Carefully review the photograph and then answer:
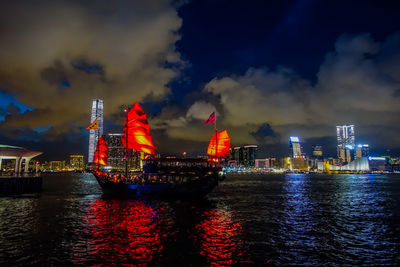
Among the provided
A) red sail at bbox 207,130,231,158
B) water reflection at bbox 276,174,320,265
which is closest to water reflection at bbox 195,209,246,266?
water reflection at bbox 276,174,320,265

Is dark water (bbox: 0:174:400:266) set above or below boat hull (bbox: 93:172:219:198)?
below

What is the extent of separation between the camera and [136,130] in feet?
169

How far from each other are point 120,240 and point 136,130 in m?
35.3

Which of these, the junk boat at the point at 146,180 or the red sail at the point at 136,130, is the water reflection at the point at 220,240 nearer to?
the junk boat at the point at 146,180

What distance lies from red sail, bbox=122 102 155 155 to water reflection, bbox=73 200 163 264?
2492 cm

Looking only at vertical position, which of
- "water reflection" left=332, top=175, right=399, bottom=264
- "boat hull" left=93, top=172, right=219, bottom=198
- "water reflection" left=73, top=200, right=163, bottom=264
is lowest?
"water reflection" left=332, top=175, right=399, bottom=264

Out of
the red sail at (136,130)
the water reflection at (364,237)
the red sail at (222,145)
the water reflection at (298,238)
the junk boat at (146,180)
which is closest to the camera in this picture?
the water reflection at (298,238)

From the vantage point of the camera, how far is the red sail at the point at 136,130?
5103 centimetres

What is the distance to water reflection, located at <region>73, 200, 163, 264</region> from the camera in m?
14.3

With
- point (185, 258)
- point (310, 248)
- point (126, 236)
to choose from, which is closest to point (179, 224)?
point (126, 236)

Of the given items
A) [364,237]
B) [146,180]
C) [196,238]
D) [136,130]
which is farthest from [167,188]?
[364,237]

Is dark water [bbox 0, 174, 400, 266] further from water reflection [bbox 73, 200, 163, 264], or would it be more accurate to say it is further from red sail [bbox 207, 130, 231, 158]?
red sail [bbox 207, 130, 231, 158]

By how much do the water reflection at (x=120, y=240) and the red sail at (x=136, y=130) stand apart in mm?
24920

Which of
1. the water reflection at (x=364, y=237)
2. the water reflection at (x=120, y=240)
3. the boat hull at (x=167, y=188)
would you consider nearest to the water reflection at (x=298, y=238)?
the water reflection at (x=364, y=237)
